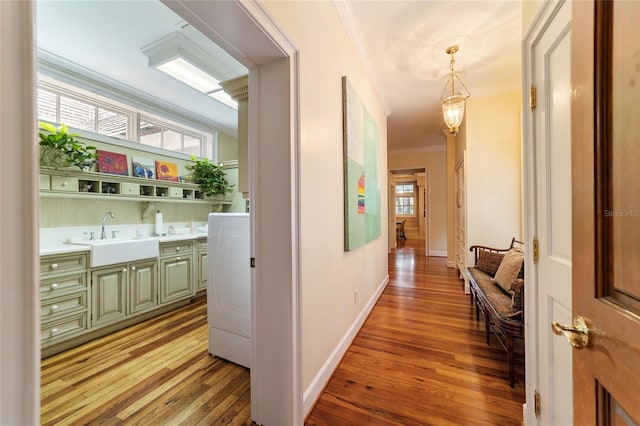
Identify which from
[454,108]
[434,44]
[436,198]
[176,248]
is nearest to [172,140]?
[176,248]

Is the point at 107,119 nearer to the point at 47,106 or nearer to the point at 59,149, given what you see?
the point at 47,106

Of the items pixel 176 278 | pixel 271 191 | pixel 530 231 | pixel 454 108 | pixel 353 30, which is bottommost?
pixel 176 278

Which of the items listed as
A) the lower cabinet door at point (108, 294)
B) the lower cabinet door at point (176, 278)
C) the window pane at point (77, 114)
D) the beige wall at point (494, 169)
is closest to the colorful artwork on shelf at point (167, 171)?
the window pane at point (77, 114)

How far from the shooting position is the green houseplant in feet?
12.1

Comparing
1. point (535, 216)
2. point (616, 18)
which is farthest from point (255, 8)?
point (535, 216)

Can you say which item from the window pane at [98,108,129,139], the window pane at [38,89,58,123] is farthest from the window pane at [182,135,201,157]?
the window pane at [38,89,58,123]

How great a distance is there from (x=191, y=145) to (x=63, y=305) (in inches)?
99.7

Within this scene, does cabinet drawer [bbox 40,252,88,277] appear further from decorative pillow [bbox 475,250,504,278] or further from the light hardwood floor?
decorative pillow [bbox 475,250,504,278]

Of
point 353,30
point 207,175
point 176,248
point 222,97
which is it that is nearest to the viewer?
point 353,30

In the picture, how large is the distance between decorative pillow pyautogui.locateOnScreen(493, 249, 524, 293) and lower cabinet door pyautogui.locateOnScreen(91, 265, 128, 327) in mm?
3520

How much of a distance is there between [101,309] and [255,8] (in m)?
2.76

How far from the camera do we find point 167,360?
1999mm

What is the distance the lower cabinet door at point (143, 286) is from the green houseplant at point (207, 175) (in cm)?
132

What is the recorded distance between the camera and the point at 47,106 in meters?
2.45
